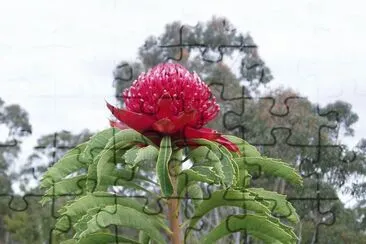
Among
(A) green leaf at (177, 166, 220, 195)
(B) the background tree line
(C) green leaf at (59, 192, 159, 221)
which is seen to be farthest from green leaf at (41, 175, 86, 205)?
(B) the background tree line

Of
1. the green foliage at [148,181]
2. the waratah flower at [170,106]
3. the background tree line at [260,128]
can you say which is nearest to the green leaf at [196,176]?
the green foliage at [148,181]

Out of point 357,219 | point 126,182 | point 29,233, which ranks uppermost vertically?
point 126,182

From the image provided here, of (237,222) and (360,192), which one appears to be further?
(360,192)

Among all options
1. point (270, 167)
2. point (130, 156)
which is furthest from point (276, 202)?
point (130, 156)

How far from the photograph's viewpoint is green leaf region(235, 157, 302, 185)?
106 inches

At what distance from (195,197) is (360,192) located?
1033cm

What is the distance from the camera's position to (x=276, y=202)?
2.69 metres

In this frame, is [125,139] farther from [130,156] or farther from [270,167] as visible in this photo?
[270,167]

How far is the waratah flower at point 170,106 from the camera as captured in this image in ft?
8.29

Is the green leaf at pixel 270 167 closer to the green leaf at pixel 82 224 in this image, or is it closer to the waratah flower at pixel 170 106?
the waratah flower at pixel 170 106

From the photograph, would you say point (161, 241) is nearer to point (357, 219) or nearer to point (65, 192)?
point (65, 192)

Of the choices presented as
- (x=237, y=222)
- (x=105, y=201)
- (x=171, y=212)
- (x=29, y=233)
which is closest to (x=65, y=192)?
(x=105, y=201)

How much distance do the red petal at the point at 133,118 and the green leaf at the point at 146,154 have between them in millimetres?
75

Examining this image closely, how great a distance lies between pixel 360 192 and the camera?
12734 millimetres
